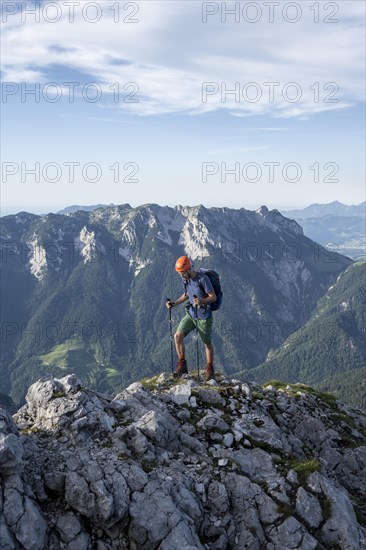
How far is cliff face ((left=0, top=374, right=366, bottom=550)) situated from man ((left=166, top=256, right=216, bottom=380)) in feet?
14.4

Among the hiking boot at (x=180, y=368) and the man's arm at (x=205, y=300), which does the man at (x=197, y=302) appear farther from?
the hiking boot at (x=180, y=368)

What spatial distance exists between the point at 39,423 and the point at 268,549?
10.5 metres

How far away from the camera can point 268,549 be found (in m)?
14.7

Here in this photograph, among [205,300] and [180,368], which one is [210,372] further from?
[205,300]

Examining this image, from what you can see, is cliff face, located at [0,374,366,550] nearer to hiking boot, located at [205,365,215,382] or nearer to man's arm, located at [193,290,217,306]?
hiking boot, located at [205,365,215,382]

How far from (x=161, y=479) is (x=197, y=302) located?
1144 centimetres

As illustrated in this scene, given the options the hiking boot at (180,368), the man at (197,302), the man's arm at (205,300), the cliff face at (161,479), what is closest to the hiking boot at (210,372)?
the man at (197,302)

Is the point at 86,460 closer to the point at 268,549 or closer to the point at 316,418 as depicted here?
the point at 268,549

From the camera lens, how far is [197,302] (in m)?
25.2

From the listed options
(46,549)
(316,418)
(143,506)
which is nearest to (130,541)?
(143,506)

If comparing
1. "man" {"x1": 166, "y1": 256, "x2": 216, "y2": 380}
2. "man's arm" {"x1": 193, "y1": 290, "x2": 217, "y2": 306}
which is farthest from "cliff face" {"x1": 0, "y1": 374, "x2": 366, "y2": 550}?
"man's arm" {"x1": 193, "y1": 290, "x2": 217, "y2": 306}

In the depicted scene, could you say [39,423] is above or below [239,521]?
above

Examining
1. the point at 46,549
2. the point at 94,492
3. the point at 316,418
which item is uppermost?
the point at 94,492

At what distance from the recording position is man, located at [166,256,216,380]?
2519 centimetres
